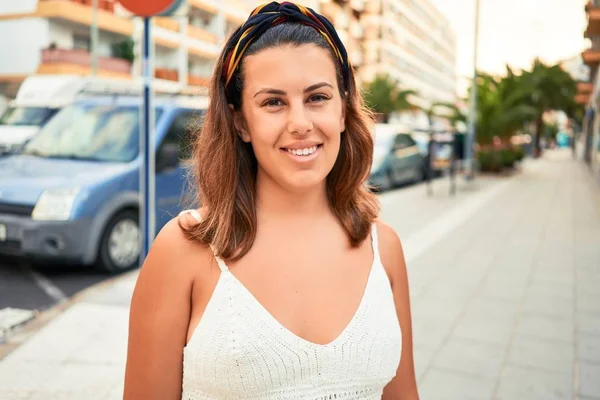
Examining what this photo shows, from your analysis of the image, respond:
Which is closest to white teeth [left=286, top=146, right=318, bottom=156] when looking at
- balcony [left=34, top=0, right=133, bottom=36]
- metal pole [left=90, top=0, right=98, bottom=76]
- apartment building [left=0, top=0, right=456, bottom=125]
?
apartment building [left=0, top=0, right=456, bottom=125]

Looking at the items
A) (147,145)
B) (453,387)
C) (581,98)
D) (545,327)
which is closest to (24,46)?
(147,145)

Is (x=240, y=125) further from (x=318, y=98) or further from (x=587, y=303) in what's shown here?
(x=587, y=303)

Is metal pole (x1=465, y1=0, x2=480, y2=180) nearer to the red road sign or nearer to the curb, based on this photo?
the curb

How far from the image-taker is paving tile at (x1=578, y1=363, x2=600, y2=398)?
3438mm

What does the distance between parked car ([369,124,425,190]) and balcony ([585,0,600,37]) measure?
26.0 ft

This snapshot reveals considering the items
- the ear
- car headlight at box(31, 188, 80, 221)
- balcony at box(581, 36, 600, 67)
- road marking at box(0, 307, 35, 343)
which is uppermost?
balcony at box(581, 36, 600, 67)

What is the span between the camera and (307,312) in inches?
53.8

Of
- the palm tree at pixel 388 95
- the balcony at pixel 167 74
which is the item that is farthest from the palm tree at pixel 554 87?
the balcony at pixel 167 74

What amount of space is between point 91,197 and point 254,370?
464 cm

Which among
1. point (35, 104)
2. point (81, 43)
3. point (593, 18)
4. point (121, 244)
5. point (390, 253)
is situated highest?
point (81, 43)

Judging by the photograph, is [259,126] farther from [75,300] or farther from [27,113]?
[27,113]

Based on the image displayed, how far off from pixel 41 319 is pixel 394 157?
11031 millimetres

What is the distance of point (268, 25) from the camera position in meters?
1.35

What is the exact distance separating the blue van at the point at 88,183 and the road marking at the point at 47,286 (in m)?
0.24
